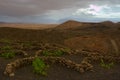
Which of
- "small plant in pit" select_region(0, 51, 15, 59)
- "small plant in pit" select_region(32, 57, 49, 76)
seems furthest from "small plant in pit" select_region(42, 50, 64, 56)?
"small plant in pit" select_region(32, 57, 49, 76)

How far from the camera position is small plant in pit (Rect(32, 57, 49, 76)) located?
45.2 feet

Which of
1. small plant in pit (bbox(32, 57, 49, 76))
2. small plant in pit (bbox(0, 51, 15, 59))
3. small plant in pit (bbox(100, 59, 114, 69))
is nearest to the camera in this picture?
small plant in pit (bbox(32, 57, 49, 76))

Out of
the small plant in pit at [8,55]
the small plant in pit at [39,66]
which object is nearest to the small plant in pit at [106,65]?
the small plant in pit at [39,66]

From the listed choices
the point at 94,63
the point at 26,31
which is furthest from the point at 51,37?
the point at 94,63

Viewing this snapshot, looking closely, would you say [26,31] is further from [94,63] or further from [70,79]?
[70,79]

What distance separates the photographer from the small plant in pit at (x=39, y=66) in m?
13.8

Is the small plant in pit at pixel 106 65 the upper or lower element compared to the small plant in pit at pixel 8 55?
lower

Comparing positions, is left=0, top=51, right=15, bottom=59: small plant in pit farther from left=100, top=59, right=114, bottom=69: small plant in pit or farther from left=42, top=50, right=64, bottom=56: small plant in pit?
left=100, top=59, right=114, bottom=69: small plant in pit

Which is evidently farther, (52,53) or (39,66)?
(52,53)

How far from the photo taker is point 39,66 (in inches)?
563

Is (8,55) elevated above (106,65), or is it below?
above

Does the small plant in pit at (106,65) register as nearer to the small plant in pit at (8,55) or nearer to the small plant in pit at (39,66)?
the small plant in pit at (39,66)

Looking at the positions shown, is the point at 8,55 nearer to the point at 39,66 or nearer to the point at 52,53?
the point at 52,53

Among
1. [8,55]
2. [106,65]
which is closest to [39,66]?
[106,65]
